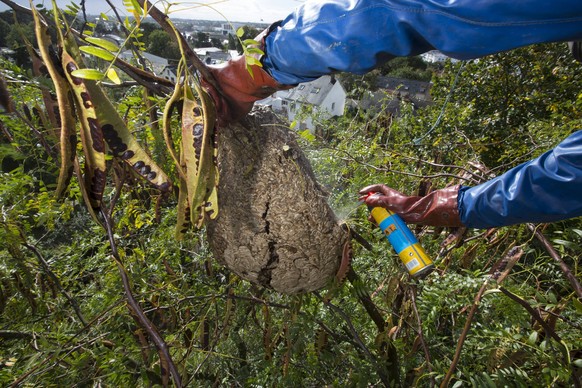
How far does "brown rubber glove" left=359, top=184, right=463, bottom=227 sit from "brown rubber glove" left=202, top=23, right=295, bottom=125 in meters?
0.63

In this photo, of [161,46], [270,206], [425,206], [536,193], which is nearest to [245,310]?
[270,206]

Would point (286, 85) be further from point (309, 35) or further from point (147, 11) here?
point (147, 11)

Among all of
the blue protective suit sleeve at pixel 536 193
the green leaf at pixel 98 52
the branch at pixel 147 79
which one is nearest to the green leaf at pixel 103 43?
the green leaf at pixel 98 52

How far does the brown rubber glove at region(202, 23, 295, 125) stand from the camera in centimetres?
94

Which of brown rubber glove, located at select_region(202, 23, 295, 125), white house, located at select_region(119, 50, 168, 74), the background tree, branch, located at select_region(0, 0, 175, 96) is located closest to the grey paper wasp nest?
brown rubber glove, located at select_region(202, 23, 295, 125)

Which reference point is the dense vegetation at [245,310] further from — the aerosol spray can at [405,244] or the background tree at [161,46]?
the background tree at [161,46]

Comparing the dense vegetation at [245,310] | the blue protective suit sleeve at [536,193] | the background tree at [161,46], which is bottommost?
the dense vegetation at [245,310]

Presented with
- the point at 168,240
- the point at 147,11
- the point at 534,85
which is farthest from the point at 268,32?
the point at 534,85

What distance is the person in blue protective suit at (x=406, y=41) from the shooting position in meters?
0.75

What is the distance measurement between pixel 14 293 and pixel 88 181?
59.5 inches

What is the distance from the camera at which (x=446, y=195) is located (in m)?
1.40

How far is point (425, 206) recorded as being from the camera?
1.41 meters

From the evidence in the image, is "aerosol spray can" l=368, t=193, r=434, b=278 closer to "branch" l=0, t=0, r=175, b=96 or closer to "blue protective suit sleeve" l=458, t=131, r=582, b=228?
"blue protective suit sleeve" l=458, t=131, r=582, b=228

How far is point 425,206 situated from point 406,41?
0.77 m
